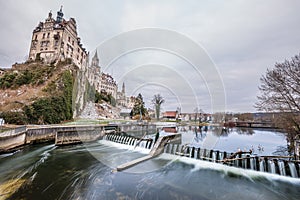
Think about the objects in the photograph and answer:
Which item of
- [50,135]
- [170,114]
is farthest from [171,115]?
[50,135]

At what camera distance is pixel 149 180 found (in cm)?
672

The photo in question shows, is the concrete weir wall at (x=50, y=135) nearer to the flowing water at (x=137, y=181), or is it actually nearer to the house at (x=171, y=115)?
the flowing water at (x=137, y=181)

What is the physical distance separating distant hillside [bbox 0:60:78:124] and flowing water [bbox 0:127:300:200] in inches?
438

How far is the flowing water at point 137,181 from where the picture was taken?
17.9ft

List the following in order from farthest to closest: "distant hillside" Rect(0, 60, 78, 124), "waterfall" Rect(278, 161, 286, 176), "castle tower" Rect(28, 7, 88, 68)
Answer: "castle tower" Rect(28, 7, 88, 68) → "distant hillside" Rect(0, 60, 78, 124) → "waterfall" Rect(278, 161, 286, 176)

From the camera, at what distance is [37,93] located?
23547 millimetres

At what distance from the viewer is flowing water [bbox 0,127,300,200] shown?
5.45m

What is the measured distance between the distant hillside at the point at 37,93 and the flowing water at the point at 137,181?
36.5 feet

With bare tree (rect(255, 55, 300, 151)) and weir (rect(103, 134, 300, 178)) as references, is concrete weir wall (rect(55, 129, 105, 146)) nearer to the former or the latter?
weir (rect(103, 134, 300, 178))

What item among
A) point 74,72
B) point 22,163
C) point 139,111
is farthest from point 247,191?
A: point 139,111

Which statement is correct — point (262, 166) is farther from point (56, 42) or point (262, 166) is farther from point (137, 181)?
point (56, 42)

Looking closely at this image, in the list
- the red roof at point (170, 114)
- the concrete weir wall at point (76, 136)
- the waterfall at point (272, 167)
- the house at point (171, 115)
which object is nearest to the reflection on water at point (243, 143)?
the waterfall at point (272, 167)

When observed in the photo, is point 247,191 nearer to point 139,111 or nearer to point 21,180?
point 21,180

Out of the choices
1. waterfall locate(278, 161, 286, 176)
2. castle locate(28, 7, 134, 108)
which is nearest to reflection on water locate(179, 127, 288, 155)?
waterfall locate(278, 161, 286, 176)
